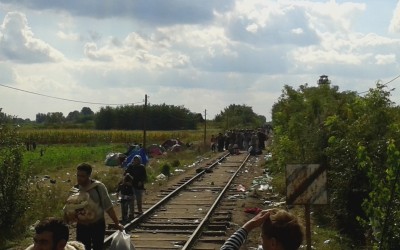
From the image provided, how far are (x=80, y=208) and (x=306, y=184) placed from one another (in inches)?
118

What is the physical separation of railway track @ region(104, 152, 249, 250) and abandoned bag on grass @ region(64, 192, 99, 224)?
4.35 ft

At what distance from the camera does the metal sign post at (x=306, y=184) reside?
838cm

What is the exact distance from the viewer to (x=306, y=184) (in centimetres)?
847

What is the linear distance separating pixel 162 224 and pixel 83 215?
7432 mm

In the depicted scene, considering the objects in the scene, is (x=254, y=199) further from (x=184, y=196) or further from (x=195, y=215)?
(x=195, y=215)

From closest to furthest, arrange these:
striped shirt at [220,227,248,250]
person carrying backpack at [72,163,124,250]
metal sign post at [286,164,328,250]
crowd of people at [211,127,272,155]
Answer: striped shirt at [220,227,248,250] → person carrying backpack at [72,163,124,250] → metal sign post at [286,164,328,250] → crowd of people at [211,127,272,155]

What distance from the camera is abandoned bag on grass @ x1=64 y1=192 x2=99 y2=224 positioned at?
7.64 meters

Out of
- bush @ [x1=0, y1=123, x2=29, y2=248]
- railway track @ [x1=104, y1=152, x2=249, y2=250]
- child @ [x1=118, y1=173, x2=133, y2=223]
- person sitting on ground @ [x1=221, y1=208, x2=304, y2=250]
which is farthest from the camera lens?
child @ [x1=118, y1=173, x2=133, y2=223]

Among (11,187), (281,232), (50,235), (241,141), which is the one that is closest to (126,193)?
(11,187)

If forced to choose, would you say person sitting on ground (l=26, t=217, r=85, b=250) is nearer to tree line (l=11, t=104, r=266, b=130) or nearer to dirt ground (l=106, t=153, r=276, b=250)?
dirt ground (l=106, t=153, r=276, b=250)

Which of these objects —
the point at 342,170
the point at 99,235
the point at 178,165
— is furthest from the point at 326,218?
the point at 178,165

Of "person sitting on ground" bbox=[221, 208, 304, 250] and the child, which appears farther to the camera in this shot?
the child

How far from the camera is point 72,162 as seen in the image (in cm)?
4325

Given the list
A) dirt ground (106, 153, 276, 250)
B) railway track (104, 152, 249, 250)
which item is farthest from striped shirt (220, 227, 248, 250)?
dirt ground (106, 153, 276, 250)
